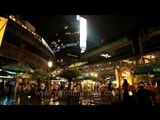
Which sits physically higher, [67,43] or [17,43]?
[67,43]

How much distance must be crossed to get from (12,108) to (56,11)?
2.06 meters

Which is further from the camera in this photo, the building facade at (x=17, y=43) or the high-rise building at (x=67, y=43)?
the high-rise building at (x=67, y=43)

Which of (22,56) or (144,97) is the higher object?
(22,56)

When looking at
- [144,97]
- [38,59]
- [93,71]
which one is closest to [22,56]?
[38,59]

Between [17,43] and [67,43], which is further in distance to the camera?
[67,43]

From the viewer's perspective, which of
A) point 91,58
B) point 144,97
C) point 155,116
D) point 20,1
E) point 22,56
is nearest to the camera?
point 20,1

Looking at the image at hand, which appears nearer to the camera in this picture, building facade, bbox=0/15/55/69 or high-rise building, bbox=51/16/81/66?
building facade, bbox=0/15/55/69

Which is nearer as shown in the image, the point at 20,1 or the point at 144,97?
the point at 20,1

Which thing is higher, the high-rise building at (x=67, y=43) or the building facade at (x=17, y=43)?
the high-rise building at (x=67, y=43)

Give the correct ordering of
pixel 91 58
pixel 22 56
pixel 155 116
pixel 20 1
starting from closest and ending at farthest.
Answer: pixel 20 1 < pixel 155 116 < pixel 22 56 < pixel 91 58

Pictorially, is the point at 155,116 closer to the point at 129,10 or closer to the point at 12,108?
the point at 129,10

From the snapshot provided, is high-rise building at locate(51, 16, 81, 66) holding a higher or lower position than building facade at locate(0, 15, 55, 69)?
higher

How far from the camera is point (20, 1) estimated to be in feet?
9.95

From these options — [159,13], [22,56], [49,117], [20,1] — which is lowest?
[49,117]
